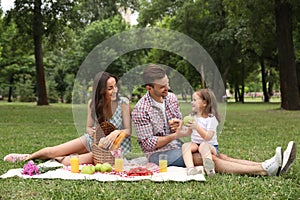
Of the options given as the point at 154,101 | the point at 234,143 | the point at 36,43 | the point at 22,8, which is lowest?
the point at 234,143

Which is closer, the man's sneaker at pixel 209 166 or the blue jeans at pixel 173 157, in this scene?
the man's sneaker at pixel 209 166

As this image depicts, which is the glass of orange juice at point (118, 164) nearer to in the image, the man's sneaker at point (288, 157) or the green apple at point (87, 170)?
the green apple at point (87, 170)

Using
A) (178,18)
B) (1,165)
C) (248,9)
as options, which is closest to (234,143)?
(1,165)

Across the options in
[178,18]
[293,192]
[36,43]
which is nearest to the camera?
[293,192]

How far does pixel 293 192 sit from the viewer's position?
3.99 m

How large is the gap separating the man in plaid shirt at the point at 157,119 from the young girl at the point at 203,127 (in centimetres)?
17

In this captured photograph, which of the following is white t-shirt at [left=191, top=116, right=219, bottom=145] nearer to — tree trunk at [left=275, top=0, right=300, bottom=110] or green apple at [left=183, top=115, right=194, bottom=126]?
green apple at [left=183, top=115, right=194, bottom=126]

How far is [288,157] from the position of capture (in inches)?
182

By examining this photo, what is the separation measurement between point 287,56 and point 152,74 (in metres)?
15.3

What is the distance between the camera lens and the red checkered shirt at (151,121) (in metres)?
5.15

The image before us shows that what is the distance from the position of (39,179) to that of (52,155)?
4.18 feet

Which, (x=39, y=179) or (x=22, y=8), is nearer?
(x=39, y=179)

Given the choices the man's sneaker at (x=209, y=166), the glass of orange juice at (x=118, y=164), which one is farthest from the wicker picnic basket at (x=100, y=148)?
the man's sneaker at (x=209, y=166)

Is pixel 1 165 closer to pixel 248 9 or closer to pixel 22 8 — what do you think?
pixel 248 9
